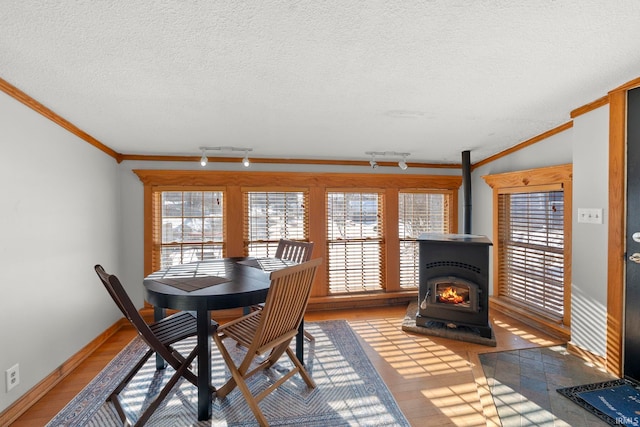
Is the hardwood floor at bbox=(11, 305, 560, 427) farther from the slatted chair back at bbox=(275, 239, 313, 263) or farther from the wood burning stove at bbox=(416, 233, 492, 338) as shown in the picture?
the slatted chair back at bbox=(275, 239, 313, 263)

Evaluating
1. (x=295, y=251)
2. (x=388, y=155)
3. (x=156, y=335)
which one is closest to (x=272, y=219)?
(x=295, y=251)

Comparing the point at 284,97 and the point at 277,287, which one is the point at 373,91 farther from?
the point at 277,287

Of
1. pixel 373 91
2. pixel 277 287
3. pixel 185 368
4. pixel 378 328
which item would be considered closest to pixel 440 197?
pixel 378 328

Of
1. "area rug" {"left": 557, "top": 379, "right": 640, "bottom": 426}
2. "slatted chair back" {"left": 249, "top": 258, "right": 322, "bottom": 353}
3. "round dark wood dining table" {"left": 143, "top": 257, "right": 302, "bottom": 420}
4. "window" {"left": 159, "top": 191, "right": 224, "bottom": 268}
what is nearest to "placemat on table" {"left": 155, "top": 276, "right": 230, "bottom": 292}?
"round dark wood dining table" {"left": 143, "top": 257, "right": 302, "bottom": 420}

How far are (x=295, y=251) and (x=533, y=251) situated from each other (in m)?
2.81

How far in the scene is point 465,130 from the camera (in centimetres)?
312

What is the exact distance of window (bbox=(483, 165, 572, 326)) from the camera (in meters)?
3.23

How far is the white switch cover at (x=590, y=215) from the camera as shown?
2.57 meters

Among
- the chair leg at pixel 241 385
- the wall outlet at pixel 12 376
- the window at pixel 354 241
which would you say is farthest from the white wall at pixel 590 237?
the wall outlet at pixel 12 376

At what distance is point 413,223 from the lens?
177 inches

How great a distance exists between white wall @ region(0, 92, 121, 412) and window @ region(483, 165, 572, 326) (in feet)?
15.1

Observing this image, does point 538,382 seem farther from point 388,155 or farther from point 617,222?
point 388,155

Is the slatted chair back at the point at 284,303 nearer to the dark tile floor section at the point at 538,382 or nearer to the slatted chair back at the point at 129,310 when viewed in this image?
the slatted chair back at the point at 129,310

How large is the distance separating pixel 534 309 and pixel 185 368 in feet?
12.3
